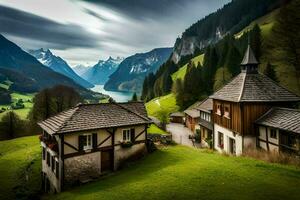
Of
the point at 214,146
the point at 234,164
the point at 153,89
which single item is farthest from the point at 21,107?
the point at 234,164

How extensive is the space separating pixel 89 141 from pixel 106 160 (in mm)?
2772

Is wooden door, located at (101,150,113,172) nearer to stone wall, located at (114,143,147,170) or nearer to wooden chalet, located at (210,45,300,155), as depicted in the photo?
stone wall, located at (114,143,147,170)

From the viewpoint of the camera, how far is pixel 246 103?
2888cm

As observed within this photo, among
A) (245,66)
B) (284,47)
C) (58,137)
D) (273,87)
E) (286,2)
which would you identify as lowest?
(58,137)

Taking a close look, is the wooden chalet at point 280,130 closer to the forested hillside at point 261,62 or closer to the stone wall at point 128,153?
the stone wall at point 128,153

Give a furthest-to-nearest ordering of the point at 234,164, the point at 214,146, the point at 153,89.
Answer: the point at 153,89
the point at 214,146
the point at 234,164

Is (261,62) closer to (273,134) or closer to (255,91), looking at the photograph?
(255,91)

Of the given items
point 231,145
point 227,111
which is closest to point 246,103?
point 227,111

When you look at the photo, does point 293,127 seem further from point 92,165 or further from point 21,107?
point 21,107

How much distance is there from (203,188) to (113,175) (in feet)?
36.7

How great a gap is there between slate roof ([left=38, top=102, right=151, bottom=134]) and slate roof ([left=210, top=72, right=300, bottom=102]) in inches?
405

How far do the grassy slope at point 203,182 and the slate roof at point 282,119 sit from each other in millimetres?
4225

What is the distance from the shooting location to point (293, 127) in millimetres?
23359

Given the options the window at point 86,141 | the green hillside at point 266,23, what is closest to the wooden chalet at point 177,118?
the green hillside at point 266,23
